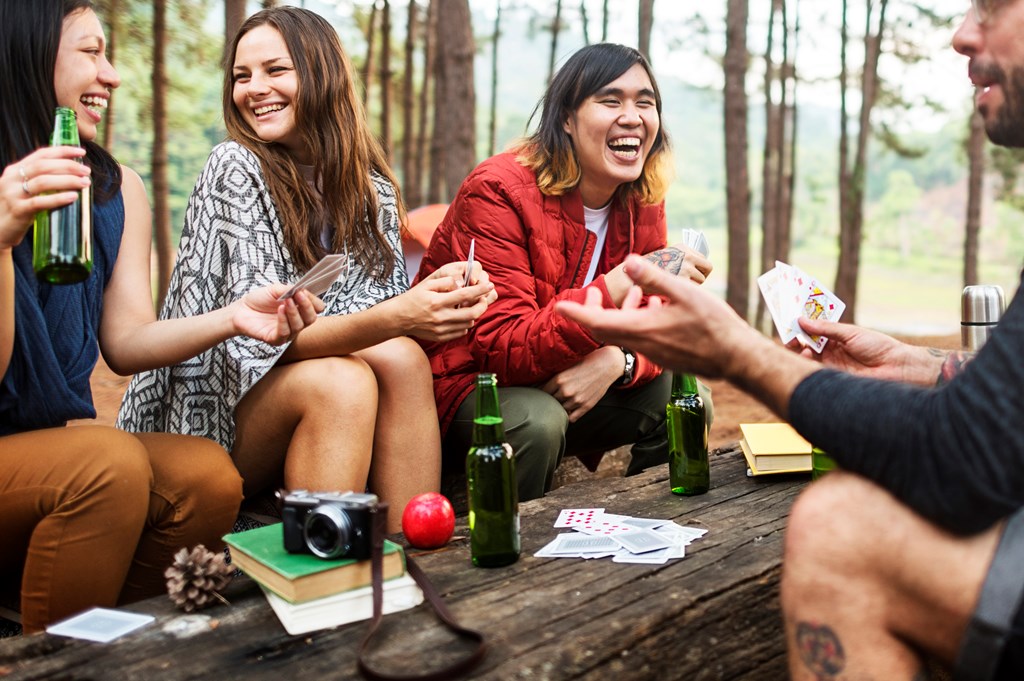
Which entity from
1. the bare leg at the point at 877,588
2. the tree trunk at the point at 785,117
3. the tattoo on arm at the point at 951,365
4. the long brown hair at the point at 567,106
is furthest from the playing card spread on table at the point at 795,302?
the tree trunk at the point at 785,117

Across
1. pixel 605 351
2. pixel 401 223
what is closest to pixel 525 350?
pixel 605 351

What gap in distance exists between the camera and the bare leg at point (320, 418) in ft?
7.61

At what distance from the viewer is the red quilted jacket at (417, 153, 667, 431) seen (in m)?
2.77

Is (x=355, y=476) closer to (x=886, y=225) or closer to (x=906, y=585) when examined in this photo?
(x=906, y=585)

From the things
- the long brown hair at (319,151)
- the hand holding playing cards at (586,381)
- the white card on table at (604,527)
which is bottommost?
the white card on table at (604,527)

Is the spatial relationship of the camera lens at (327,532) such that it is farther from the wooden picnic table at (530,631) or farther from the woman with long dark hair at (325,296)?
the woman with long dark hair at (325,296)

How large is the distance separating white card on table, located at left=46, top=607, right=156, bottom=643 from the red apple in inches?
21.6

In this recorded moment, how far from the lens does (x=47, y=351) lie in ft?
6.77

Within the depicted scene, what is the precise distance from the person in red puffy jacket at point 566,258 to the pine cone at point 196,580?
1.20m

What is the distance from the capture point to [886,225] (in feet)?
162

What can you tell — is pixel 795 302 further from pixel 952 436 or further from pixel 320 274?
pixel 320 274

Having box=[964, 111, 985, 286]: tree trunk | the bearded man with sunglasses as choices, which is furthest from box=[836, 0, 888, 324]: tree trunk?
the bearded man with sunglasses

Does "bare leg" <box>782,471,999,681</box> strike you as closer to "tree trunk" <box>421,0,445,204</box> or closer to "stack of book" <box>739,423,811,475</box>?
"stack of book" <box>739,423,811,475</box>

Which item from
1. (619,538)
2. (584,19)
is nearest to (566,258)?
(619,538)
